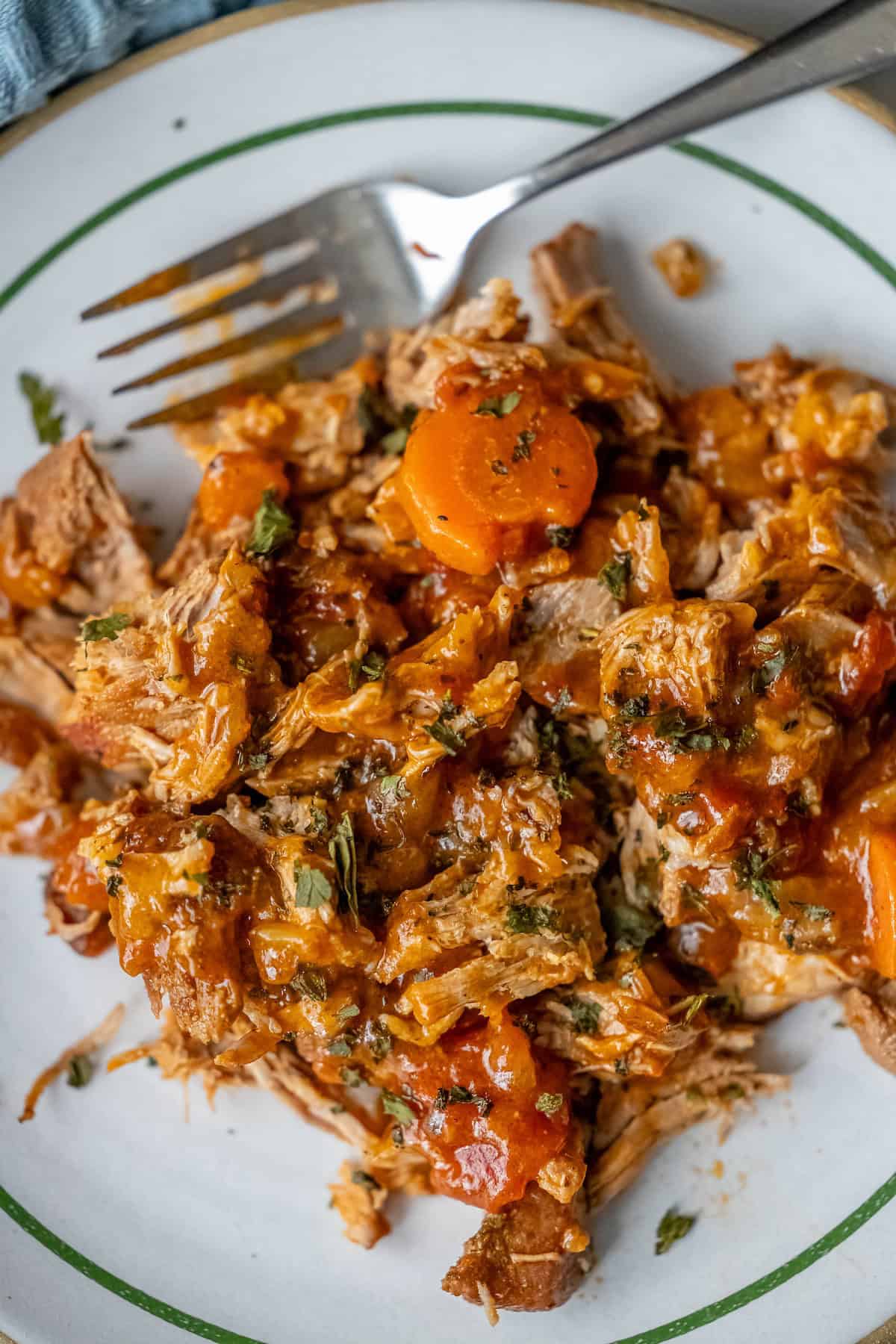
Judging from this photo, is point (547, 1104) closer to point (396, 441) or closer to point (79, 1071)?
point (79, 1071)

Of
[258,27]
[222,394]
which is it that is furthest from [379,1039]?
[258,27]

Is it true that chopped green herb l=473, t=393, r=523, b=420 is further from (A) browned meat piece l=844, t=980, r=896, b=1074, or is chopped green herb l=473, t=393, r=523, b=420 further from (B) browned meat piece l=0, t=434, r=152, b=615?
(A) browned meat piece l=844, t=980, r=896, b=1074

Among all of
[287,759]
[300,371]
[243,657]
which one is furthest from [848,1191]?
[300,371]

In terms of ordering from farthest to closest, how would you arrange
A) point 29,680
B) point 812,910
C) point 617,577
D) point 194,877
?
point 29,680 < point 617,577 < point 812,910 < point 194,877

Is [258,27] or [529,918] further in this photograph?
[258,27]

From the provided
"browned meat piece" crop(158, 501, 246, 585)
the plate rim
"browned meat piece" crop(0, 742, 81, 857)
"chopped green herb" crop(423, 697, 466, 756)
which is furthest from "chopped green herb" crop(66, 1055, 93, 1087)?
the plate rim

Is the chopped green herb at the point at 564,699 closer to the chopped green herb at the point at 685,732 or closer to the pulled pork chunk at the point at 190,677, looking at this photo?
the chopped green herb at the point at 685,732
